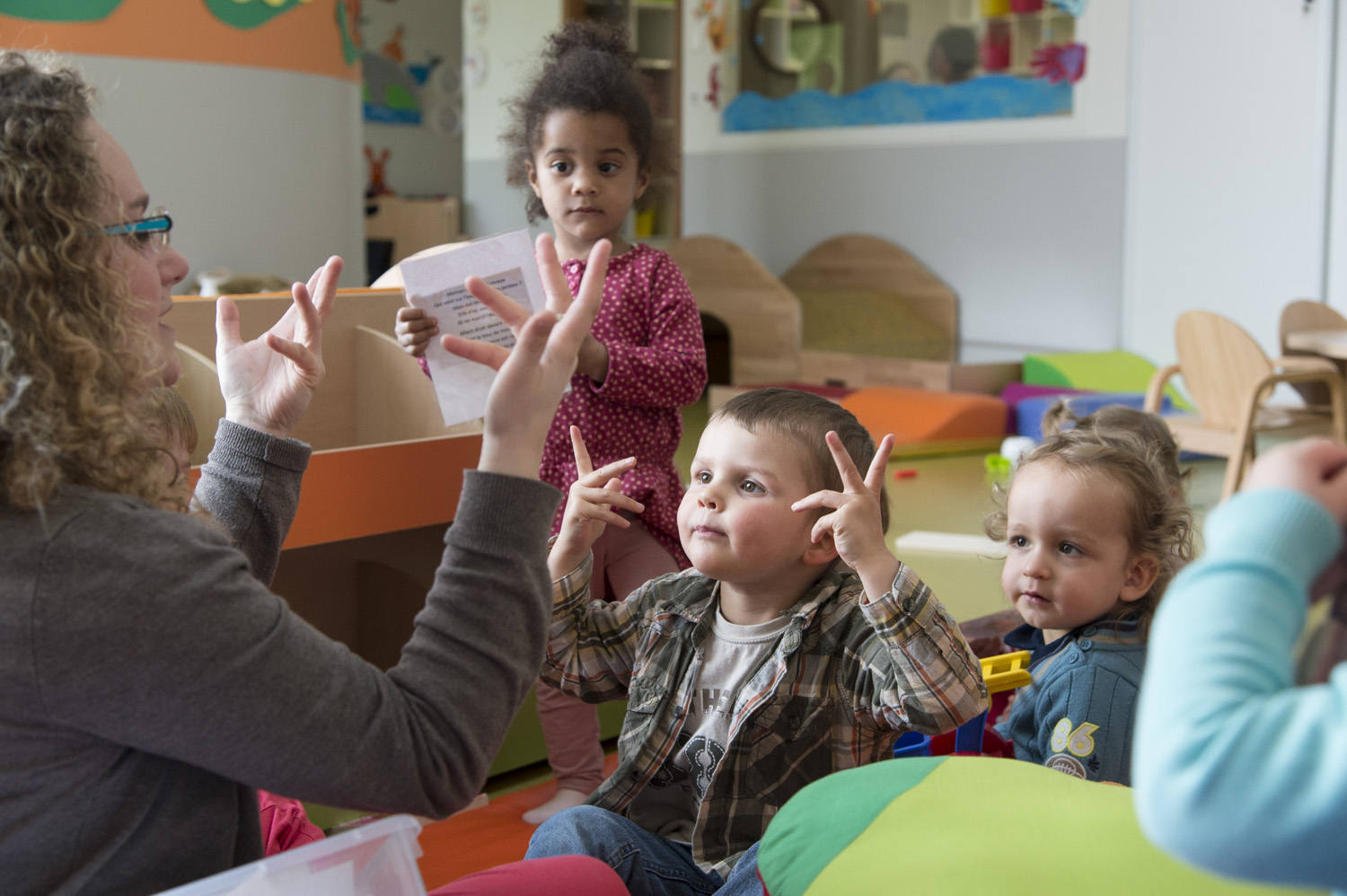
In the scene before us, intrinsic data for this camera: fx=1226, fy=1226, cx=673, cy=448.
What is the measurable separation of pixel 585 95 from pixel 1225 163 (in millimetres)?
4319

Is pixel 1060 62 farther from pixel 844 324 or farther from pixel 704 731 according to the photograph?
pixel 704 731

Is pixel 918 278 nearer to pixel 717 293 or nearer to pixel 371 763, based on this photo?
pixel 717 293

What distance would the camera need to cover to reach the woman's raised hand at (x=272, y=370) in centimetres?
125

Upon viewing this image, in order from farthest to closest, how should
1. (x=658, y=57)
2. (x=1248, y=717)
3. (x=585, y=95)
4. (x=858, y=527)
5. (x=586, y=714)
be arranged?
(x=658, y=57), (x=585, y=95), (x=586, y=714), (x=858, y=527), (x=1248, y=717)

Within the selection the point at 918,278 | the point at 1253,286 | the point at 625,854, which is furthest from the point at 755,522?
the point at 918,278

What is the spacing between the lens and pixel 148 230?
38.3 inches

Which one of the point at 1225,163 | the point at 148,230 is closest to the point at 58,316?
the point at 148,230

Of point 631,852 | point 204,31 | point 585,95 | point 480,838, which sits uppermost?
point 204,31

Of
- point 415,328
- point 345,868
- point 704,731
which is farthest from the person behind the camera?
point 415,328

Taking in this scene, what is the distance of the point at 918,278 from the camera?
6.95 metres

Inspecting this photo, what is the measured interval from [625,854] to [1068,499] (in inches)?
28.2

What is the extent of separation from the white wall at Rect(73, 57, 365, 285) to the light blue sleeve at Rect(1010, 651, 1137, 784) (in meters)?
3.53

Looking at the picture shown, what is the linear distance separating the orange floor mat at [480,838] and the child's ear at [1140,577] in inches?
37.7

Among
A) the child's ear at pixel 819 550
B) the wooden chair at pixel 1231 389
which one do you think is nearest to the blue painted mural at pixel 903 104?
the wooden chair at pixel 1231 389
